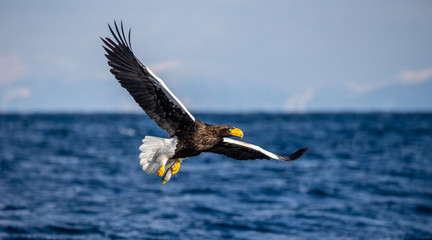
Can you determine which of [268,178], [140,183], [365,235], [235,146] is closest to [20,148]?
[140,183]

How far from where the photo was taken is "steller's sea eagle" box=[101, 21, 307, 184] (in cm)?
738

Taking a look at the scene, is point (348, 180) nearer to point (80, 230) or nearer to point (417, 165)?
point (417, 165)

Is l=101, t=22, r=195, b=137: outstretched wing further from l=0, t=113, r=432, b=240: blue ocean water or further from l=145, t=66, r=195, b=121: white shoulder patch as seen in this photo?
l=0, t=113, r=432, b=240: blue ocean water


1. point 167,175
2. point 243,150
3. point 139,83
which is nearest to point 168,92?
point 139,83

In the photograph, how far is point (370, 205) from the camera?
17250 mm

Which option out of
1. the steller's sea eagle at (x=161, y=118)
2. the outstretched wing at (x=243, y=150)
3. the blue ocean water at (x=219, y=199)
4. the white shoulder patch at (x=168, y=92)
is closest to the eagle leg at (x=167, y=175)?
the steller's sea eagle at (x=161, y=118)

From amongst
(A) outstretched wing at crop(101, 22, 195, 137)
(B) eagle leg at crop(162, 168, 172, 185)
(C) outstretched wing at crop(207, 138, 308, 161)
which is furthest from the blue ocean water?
(A) outstretched wing at crop(101, 22, 195, 137)

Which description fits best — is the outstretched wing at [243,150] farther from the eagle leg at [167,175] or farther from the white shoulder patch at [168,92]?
the white shoulder patch at [168,92]

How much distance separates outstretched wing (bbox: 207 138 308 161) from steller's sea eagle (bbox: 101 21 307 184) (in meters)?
A: 0.11

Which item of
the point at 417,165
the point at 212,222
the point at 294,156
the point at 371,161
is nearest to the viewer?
the point at 294,156

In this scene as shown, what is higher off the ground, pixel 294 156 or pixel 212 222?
pixel 294 156

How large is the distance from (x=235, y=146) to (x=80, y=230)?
22.0ft

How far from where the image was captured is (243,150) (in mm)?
8516

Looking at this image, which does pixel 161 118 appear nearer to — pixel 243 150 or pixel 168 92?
pixel 168 92
